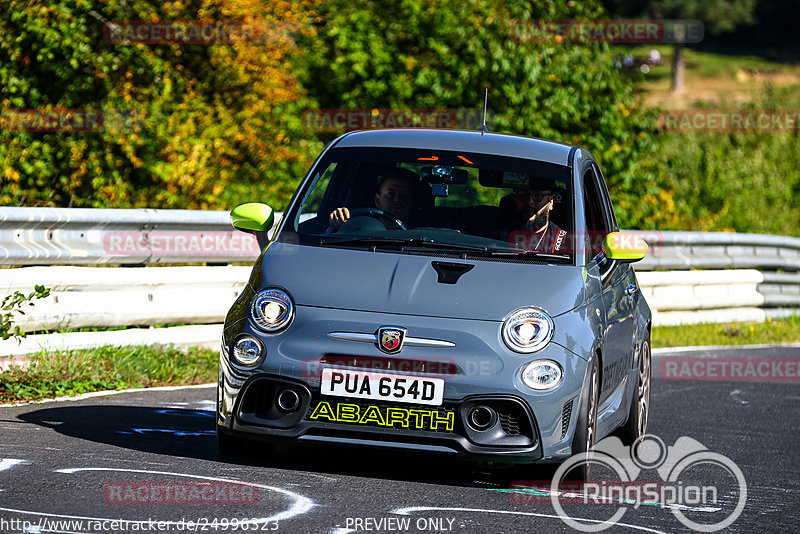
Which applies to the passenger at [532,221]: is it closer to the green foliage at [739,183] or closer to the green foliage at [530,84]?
the green foliage at [530,84]

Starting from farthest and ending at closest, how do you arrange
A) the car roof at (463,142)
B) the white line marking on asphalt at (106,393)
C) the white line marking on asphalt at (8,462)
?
1. the white line marking on asphalt at (106,393)
2. the car roof at (463,142)
3. the white line marking on asphalt at (8,462)

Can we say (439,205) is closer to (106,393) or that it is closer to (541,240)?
(541,240)

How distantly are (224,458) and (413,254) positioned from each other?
1315 millimetres

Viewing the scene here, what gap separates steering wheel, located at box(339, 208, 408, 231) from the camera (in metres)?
7.00

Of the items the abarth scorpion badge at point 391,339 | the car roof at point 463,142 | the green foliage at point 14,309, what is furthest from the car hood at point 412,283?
the green foliage at point 14,309

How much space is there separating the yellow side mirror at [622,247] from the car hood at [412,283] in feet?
1.44

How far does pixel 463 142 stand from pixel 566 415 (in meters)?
1.94

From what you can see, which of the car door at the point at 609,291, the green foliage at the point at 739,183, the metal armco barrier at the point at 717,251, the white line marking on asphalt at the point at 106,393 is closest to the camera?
the car door at the point at 609,291

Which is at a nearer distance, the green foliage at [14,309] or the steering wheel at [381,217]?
the steering wheel at [381,217]

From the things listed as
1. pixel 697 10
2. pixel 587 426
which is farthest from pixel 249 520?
pixel 697 10

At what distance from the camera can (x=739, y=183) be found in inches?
1117

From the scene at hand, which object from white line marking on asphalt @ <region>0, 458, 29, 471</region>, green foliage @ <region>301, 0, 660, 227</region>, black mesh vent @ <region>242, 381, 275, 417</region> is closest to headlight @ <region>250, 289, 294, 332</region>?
black mesh vent @ <region>242, 381, 275, 417</region>

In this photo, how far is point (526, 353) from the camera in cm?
612

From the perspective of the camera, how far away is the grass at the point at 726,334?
15.0m
